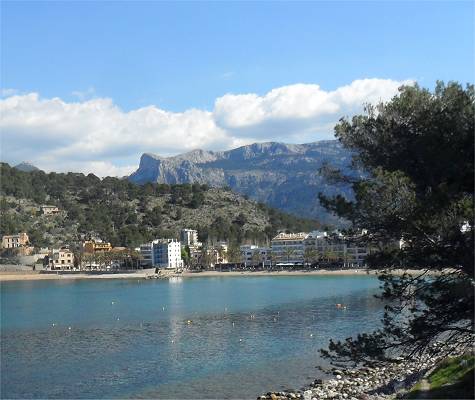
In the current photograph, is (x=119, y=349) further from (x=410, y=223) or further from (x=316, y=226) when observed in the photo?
(x=316, y=226)

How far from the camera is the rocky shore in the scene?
20406mm

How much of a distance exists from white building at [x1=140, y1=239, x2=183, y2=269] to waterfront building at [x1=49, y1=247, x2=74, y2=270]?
730 inches

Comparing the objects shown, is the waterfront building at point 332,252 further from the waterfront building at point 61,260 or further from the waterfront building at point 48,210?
the waterfront building at point 48,210

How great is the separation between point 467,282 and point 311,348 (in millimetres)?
21058

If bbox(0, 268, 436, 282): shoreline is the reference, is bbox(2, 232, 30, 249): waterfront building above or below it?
above

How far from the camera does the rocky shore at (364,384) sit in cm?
2041

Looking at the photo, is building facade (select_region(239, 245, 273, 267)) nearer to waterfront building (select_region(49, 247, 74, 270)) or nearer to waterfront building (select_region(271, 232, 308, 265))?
waterfront building (select_region(271, 232, 308, 265))

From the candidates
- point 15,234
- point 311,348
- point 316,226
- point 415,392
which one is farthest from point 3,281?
point 415,392

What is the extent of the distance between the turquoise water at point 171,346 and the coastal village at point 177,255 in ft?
250

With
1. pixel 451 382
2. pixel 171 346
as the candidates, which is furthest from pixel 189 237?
pixel 451 382

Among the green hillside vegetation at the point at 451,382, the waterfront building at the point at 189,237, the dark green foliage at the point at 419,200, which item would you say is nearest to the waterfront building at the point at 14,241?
the waterfront building at the point at 189,237

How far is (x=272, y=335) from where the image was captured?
37094 mm

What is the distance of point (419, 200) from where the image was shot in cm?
1230

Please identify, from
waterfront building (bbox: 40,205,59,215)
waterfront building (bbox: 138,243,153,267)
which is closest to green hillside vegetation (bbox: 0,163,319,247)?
waterfront building (bbox: 40,205,59,215)
